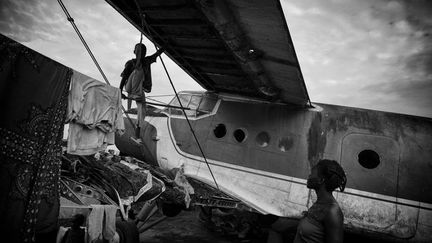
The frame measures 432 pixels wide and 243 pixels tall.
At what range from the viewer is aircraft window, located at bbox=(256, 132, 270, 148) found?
7.08 m

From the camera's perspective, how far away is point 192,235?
25.6 ft

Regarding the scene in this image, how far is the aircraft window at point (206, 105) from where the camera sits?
8.04 m

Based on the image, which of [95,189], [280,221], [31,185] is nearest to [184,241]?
[280,221]

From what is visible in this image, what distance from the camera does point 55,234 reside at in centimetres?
364

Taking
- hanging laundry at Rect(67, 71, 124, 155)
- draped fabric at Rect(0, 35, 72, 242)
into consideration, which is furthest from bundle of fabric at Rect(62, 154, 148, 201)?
draped fabric at Rect(0, 35, 72, 242)

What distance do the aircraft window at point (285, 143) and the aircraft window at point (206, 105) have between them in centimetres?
264

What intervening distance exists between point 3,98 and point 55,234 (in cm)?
234

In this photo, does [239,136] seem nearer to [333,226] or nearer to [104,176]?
[104,176]

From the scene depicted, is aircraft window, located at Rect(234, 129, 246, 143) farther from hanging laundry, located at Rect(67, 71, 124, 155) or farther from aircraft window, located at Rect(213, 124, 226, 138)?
hanging laundry, located at Rect(67, 71, 124, 155)

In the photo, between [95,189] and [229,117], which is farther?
[229,117]

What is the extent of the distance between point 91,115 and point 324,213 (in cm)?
354

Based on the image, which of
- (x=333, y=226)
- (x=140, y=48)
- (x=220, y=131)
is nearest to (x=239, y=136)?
(x=220, y=131)

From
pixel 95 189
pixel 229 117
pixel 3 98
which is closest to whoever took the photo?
pixel 3 98

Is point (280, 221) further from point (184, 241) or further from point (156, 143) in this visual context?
point (156, 143)
